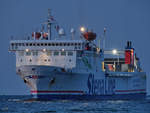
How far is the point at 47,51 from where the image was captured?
81562 millimetres

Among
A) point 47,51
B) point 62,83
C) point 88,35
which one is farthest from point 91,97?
point 47,51

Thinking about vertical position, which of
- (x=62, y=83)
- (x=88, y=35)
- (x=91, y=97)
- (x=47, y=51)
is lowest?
(x=91, y=97)

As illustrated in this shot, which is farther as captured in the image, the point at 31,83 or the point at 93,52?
the point at 93,52

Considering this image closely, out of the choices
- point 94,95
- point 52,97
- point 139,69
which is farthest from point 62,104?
point 139,69

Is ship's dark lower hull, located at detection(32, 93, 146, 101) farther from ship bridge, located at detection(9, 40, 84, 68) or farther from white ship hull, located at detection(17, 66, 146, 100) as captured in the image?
ship bridge, located at detection(9, 40, 84, 68)

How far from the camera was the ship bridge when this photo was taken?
8069cm

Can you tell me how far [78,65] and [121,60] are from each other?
30.8 meters

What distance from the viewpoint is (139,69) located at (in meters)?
112

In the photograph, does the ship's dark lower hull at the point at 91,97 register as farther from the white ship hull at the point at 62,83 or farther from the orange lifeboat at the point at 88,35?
the orange lifeboat at the point at 88,35

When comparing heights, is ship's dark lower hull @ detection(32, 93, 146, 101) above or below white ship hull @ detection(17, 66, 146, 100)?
below

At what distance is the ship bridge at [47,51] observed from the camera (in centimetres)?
8069

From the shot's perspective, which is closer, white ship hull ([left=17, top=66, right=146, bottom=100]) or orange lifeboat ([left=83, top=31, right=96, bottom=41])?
white ship hull ([left=17, top=66, right=146, bottom=100])

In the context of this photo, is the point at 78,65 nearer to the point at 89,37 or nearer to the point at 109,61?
the point at 89,37

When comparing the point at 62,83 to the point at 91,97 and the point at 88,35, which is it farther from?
the point at 88,35
